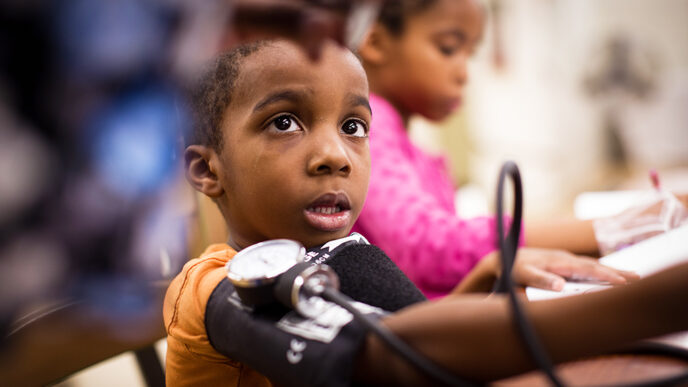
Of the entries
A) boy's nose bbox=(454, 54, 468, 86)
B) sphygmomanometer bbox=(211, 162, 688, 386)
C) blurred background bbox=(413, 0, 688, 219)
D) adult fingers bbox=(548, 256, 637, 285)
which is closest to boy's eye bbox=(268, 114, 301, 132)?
sphygmomanometer bbox=(211, 162, 688, 386)

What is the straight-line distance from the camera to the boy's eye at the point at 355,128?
0.48 m

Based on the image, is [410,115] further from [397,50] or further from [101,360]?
[101,360]

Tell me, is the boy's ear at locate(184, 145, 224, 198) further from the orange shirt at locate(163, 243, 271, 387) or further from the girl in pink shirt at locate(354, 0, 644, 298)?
the girl in pink shirt at locate(354, 0, 644, 298)

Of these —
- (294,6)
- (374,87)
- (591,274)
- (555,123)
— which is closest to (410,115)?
(374,87)

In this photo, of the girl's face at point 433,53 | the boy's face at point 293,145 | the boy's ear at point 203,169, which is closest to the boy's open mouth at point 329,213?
the boy's face at point 293,145

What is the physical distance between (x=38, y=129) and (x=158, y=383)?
0.33 m

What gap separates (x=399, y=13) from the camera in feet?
2.77

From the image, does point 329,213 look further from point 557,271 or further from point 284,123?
point 557,271

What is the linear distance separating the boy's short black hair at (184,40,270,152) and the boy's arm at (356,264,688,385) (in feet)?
0.85

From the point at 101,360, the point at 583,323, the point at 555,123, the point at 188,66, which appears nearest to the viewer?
the point at 583,323

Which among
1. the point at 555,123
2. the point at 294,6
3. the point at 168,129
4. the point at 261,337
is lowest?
the point at 555,123

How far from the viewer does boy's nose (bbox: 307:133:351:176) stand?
421 mm

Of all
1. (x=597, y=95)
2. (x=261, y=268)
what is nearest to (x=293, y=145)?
(x=261, y=268)

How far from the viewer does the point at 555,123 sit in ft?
12.0
